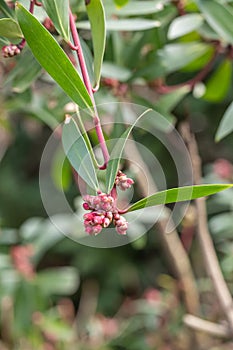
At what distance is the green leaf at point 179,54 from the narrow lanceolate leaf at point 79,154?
380 mm

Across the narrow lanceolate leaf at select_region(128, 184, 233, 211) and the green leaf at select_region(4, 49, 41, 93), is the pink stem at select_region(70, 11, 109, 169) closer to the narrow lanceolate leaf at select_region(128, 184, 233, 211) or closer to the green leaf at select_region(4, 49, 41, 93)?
the narrow lanceolate leaf at select_region(128, 184, 233, 211)

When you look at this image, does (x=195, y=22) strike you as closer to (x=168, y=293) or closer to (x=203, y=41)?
(x=203, y=41)

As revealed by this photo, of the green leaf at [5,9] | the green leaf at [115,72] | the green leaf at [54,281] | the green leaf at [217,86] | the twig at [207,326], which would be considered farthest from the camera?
the green leaf at [54,281]

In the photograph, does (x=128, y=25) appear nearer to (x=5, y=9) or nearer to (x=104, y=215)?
(x=5, y=9)

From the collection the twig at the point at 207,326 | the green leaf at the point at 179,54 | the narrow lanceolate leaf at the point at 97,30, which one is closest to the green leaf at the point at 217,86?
the green leaf at the point at 179,54

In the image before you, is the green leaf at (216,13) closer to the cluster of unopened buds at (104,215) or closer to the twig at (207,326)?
the cluster of unopened buds at (104,215)

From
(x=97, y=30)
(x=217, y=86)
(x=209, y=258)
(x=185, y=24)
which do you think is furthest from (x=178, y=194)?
(x=209, y=258)

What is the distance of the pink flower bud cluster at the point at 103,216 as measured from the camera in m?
0.44

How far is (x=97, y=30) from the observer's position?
1.71 ft

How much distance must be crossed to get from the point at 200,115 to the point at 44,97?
101 cm

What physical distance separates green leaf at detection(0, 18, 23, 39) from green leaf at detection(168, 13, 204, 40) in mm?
300

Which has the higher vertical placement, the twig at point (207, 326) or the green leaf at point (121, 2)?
the green leaf at point (121, 2)

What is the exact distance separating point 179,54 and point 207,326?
507 millimetres

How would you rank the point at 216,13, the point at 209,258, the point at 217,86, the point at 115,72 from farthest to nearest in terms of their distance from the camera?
the point at 209,258 → the point at 217,86 → the point at 115,72 → the point at 216,13
